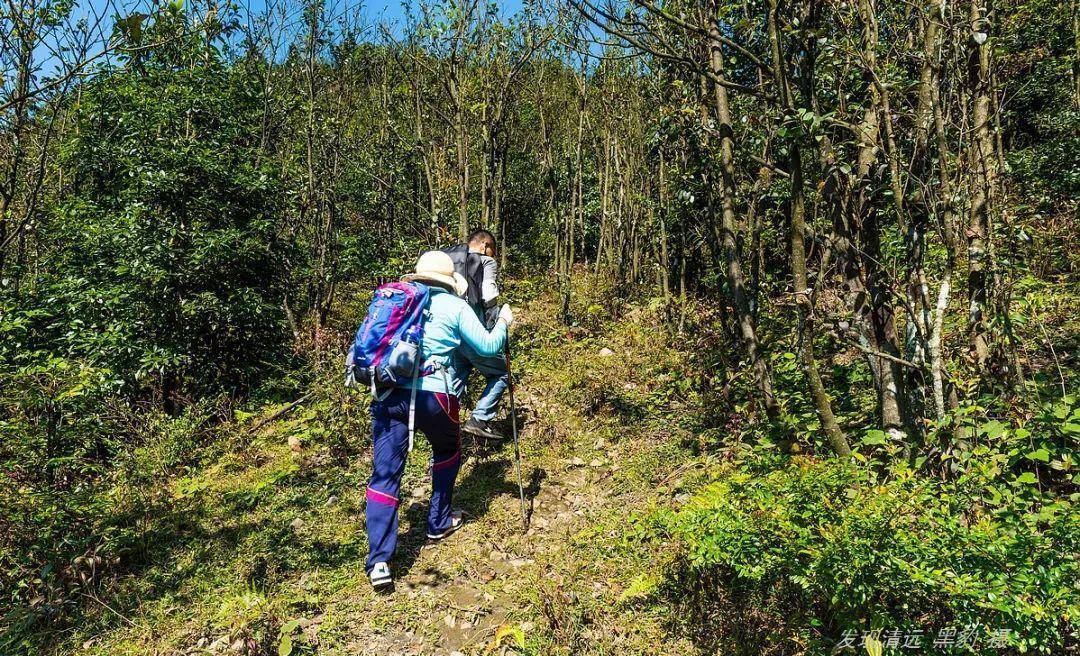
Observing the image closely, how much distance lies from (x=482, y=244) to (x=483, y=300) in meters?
0.58

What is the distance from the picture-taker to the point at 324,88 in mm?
11094

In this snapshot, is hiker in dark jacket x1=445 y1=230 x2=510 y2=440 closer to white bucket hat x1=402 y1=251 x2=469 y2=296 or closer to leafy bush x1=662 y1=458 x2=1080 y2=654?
white bucket hat x1=402 y1=251 x2=469 y2=296

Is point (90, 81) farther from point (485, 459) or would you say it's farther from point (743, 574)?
point (743, 574)

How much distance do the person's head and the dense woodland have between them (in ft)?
6.14

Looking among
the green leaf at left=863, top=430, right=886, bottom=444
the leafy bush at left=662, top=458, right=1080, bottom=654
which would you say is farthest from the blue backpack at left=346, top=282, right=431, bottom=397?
the green leaf at left=863, top=430, right=886, bottom=444

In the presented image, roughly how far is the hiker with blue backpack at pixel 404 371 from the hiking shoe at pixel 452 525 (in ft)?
1.80

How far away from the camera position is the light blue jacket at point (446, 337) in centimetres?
422

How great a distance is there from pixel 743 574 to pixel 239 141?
10.3 m

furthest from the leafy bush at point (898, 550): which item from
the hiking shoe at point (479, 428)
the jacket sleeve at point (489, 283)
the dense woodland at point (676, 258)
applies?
the jacket sleeve at point (489, 283)

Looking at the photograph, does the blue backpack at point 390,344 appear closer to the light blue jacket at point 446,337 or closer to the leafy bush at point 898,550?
the light blue jacket at point 446,337

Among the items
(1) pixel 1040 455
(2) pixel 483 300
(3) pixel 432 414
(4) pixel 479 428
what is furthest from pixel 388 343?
(1) pixel 1040 455

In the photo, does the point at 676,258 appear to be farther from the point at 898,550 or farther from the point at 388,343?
the point at 898,550

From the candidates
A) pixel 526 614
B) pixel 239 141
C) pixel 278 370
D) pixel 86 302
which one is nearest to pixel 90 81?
pixel 239 141

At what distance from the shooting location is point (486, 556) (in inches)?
175
